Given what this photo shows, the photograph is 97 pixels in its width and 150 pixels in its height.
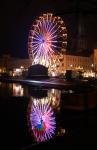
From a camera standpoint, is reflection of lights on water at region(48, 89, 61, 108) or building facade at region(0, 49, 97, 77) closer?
reflection of lights on water at region(48, 89, 61, 108)

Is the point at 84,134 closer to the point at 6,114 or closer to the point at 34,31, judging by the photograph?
the point at 6,114

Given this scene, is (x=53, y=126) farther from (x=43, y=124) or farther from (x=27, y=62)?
(x=27, y=62)

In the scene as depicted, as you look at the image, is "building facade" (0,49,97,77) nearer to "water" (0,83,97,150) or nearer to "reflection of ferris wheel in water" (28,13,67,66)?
"reflection of ferris wheel in water" (28,13,67,66)

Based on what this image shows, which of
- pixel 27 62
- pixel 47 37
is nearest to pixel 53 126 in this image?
pixel 47 37

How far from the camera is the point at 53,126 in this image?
16172mm

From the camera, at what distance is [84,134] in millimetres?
12906

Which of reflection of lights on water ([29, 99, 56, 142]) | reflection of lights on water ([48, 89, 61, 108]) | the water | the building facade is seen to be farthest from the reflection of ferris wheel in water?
the building facade

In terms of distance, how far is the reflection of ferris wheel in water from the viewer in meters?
55.9

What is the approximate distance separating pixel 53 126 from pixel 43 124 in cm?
55

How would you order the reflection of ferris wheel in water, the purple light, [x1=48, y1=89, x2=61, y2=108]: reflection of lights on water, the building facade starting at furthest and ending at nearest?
the building facade < the reflection of ferris wheel in water < [x1=48, y1=89, x2=61, y2=108]: reflection of lights on water < the purple light

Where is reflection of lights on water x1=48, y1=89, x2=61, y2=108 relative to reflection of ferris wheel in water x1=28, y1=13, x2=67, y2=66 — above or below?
below

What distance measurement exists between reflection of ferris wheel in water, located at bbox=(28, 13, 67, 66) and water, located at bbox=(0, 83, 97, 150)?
31.5m

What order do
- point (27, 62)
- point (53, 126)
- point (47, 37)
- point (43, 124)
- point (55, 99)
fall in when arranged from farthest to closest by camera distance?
point (27, 62) < point (47, 37) < point (55, 99) < point (43, 124) < point (53, 126)

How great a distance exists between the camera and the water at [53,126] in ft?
38.3
